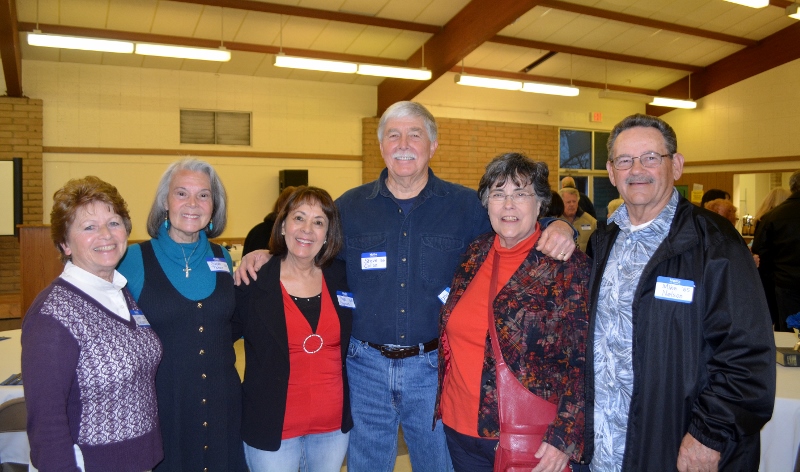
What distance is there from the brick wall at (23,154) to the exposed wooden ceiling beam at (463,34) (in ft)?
21.5

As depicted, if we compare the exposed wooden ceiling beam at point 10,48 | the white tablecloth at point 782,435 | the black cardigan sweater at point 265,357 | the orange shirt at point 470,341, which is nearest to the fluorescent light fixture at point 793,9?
the white tablecloth at point 782,435

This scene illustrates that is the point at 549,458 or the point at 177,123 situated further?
the point at 177,123

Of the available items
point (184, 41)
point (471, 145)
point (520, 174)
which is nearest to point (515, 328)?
point (520, 174)

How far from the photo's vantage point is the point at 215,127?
36.2ft

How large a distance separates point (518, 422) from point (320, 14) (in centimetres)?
818

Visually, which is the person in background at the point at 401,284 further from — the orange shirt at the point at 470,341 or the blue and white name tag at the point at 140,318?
the blue and white name tag at the point at 140,318

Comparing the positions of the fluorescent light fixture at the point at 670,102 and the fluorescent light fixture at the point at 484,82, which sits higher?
the fluorescent light fixture at the point at 670,102

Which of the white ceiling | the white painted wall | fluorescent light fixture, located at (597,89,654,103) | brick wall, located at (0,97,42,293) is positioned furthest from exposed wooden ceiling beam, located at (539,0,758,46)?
brick wall, located at (0,97,42,293)

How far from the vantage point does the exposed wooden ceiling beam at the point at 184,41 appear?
870 cm

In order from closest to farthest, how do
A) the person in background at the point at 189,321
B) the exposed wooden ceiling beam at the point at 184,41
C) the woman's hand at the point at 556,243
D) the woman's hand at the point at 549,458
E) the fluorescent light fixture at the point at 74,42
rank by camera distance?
1. the woman's hand at the point at 549,458
2. the woman's hand at the point at 556,243
3. the person in background at the point at 189,321
4. the fluorescent light fixture at the point at 74,42
5. the exposed wooden ceiling beam at the point at 184,41

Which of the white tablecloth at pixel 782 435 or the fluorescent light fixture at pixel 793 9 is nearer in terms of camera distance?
the white tablecloth at pixel 782 435

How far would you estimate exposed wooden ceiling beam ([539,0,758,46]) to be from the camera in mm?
8984

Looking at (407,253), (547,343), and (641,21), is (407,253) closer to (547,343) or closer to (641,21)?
(547,343)

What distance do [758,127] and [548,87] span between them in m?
5.34
